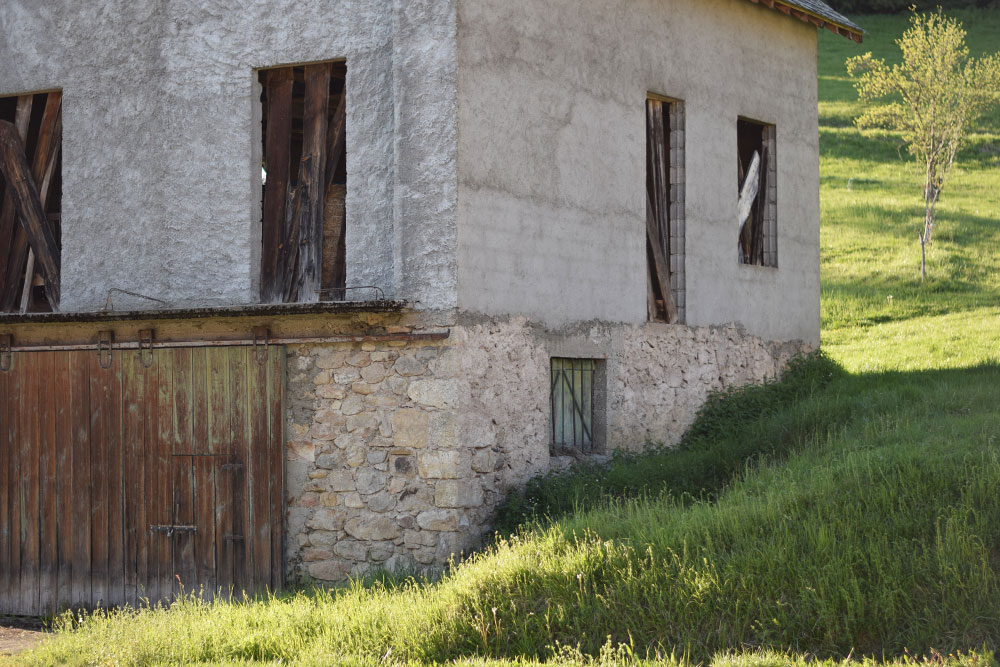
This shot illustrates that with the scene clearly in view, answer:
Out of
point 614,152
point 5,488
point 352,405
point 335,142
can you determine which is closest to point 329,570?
point 352,405

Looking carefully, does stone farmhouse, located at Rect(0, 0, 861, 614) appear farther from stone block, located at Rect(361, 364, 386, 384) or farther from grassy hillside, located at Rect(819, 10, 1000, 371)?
grassy hillside, located at Rect(819, 10, 1000, 371)

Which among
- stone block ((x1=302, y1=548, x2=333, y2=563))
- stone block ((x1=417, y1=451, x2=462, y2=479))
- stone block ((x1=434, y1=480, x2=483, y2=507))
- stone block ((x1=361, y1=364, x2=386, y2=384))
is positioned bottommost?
stone block ((x1=302, y1=548, x2=333, y2=563))

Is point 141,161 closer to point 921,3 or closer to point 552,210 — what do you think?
point 552,210

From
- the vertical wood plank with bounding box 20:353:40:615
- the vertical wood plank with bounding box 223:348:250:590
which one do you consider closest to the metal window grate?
the vertical wood plank with bounding box 223:348:250:590

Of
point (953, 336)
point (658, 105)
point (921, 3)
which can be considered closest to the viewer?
point (658, 105)

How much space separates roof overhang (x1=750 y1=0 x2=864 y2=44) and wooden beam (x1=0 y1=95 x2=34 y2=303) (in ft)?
29.0

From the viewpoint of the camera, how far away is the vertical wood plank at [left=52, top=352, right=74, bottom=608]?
1173 centimetres

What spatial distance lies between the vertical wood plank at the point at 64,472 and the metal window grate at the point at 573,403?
16.6ft

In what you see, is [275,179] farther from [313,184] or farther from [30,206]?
[30,206]

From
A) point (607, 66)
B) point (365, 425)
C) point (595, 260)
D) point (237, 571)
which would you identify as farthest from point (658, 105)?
point (237, 571)

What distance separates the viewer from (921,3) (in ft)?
165

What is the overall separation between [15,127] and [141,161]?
1.94m

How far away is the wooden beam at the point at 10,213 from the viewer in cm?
1262

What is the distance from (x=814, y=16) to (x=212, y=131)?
8.12m
